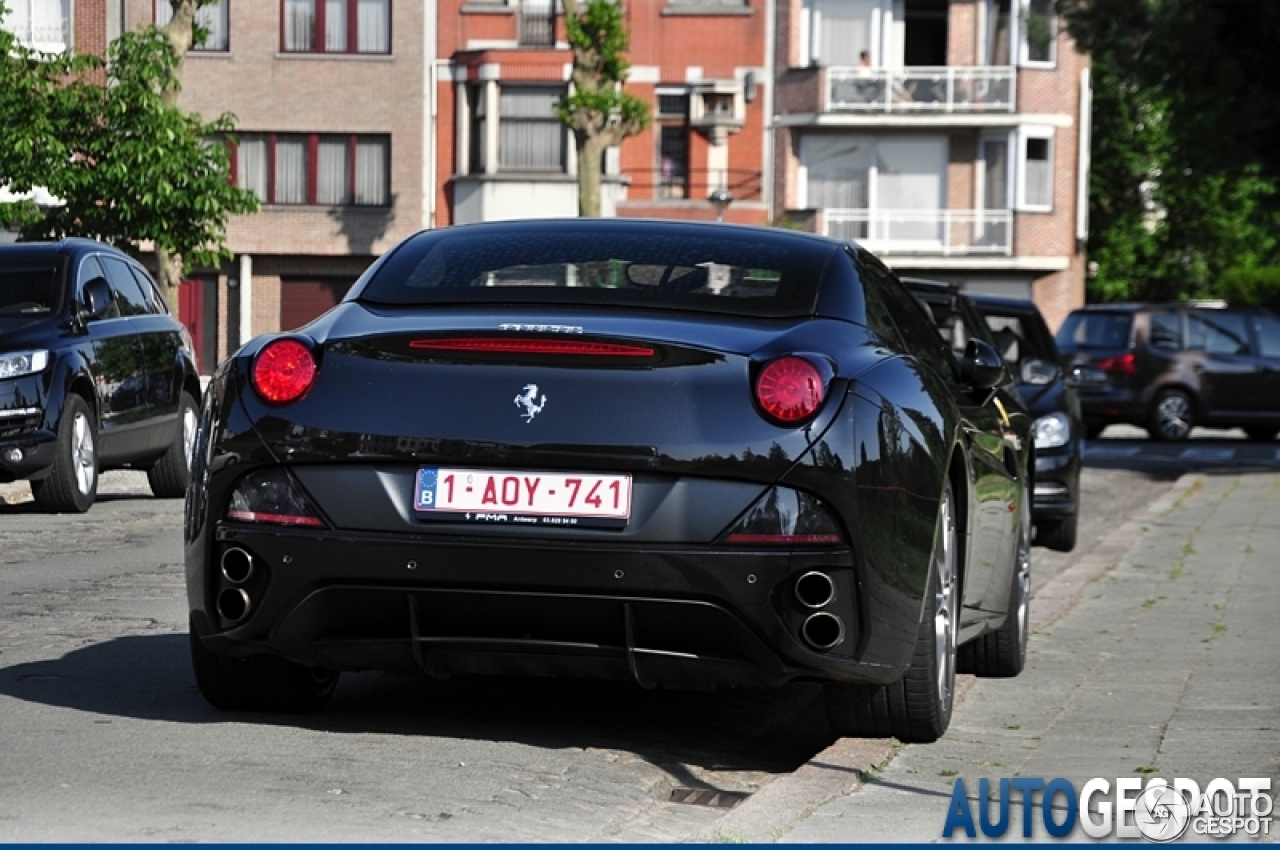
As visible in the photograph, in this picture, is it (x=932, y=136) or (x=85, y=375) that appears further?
(x=932, y=136)

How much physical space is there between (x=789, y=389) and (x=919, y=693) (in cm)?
114

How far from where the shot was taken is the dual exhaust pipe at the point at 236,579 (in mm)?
6395

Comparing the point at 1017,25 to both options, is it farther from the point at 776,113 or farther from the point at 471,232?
the point at 471,232

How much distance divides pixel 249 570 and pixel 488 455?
754mm

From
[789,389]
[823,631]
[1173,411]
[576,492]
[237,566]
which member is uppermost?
[789,389]

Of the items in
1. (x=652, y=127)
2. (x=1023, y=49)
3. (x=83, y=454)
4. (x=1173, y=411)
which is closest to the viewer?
(x=83, y=454)

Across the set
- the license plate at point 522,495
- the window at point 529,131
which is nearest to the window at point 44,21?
the window at point 529,131

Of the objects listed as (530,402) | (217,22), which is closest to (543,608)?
(530,402)

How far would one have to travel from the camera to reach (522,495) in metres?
6.12

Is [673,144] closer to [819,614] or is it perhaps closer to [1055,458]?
[1055,458]

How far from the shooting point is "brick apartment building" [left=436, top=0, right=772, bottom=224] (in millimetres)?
54875

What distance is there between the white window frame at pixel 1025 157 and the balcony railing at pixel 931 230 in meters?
0.54

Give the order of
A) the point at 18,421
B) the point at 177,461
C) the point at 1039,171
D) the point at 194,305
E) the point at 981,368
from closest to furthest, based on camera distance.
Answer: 1. the point at 981,368
2. the point at 18,421
3. the point at 177,461
4. the point at 194,305
5. the point at 1039,171

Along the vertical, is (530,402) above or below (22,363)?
above
